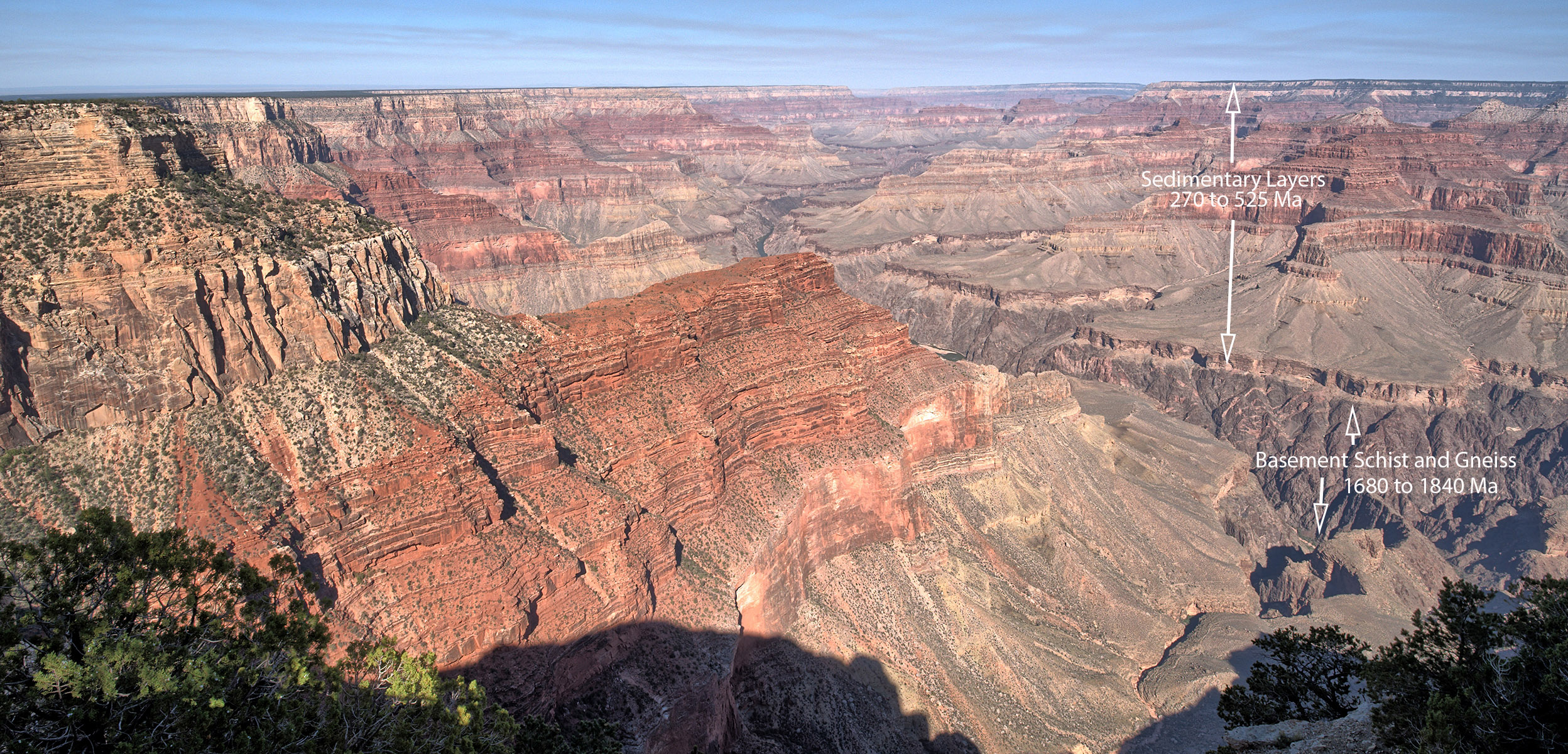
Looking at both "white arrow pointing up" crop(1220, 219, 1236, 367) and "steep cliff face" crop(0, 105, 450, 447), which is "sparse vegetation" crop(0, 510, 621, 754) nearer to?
"steep cliff face" crop(0, 105, 450, 447)

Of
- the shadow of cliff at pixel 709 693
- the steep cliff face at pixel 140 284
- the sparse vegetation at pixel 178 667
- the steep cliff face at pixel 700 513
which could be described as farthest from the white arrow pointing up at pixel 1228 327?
the sparse vegetation at pixel 178 667

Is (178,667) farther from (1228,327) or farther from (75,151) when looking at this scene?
(1228,327)

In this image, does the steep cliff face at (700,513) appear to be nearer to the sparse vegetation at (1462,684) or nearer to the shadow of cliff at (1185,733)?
the shadow of cliff at (1185,733)

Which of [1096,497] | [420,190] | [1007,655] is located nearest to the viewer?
[1007,655]

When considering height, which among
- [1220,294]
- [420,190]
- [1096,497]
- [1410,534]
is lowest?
[1410,534]

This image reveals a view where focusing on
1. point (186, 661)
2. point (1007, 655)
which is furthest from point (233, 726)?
point (1007, 655)

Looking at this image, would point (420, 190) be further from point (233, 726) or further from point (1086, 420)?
point (233, 726)
